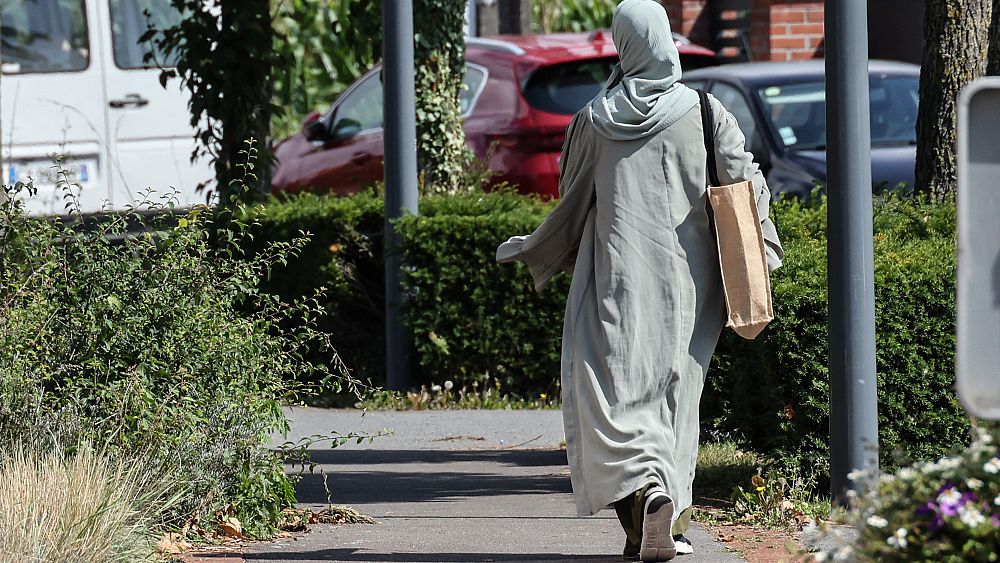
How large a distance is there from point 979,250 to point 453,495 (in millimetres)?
3965

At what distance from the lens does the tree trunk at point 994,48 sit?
6410 millimetres

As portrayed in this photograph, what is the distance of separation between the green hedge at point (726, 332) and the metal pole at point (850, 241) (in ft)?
0.67

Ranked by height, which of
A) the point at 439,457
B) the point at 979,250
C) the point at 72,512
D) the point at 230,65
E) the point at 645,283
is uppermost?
the point at 230,65

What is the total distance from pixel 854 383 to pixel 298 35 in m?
14.0

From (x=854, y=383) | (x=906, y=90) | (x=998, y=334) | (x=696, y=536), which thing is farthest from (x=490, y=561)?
(x=906, y=90)

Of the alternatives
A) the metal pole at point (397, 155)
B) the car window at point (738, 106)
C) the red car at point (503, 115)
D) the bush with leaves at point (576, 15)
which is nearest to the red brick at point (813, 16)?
the red car at point (503, 115)

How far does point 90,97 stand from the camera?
12.2 metres

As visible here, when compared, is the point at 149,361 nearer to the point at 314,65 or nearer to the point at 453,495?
the point at 453,495

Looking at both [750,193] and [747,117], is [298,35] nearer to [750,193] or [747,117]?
[747,117]

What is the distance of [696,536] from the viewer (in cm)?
547

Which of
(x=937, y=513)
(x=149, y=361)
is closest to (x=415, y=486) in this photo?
(x=149, y=361)

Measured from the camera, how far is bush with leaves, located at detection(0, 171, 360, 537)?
5.19 m

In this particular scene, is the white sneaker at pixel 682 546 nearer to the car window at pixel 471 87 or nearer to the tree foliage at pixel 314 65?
the car window at pixel 471 87

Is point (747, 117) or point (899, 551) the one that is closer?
point (899, 551)
